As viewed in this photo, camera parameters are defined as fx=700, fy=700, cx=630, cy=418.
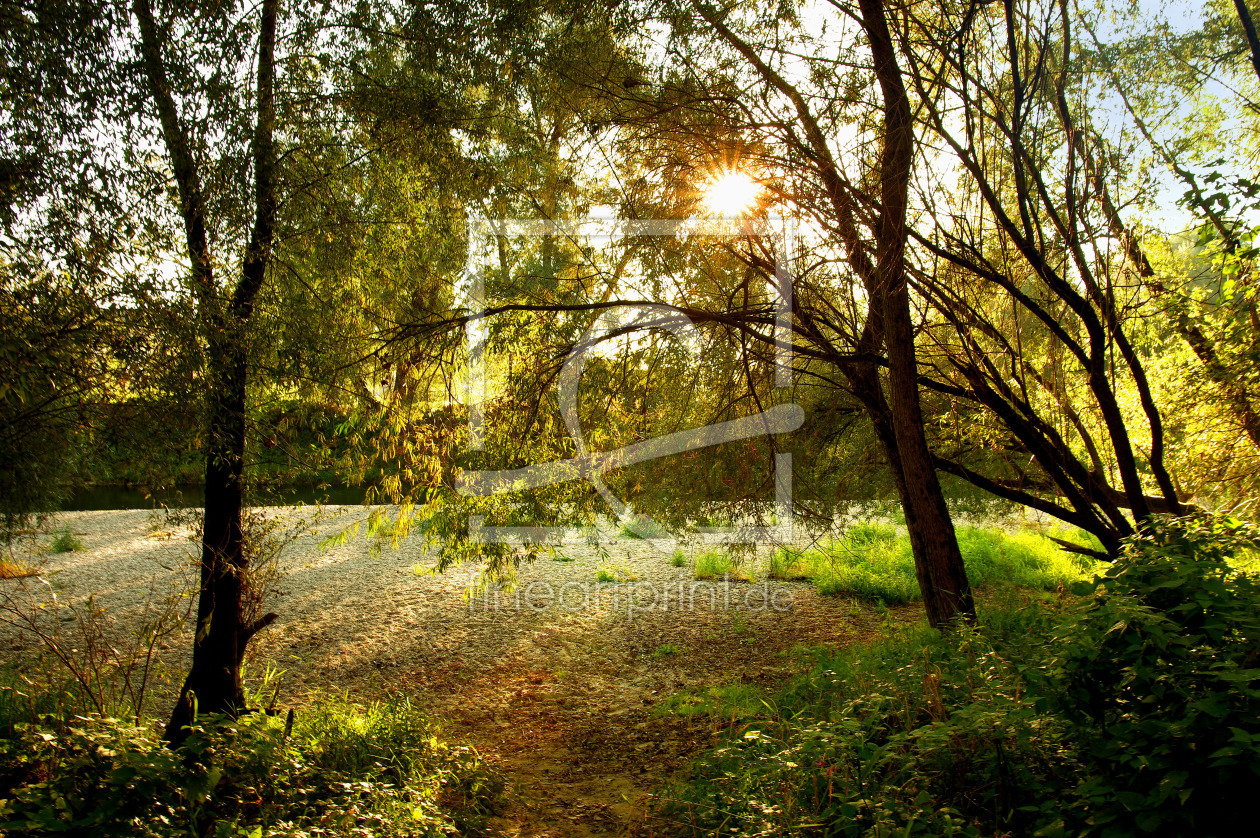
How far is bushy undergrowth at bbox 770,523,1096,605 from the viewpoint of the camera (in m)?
10.7

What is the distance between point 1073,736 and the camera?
2762mm

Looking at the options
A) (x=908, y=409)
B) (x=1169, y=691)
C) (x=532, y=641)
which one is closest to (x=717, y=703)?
(x=908, y=409)

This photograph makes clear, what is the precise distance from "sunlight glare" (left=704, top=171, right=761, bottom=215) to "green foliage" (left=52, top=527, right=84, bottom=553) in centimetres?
1290

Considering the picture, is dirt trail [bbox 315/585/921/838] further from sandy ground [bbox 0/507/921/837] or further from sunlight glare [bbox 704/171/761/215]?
sunlight glare [bbox 704/171/761/215]

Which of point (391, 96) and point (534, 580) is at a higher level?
point (391, 96)

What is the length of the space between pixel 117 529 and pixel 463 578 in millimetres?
7970

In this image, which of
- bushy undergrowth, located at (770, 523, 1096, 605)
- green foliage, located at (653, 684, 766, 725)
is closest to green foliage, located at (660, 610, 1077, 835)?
green foliage, located at (653, 684, 766, 725)

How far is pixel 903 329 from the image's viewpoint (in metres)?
5.44

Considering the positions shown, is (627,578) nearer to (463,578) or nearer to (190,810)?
(463,578)

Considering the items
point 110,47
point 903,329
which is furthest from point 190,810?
point 903,329
